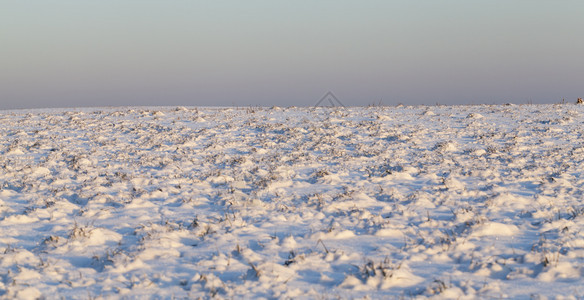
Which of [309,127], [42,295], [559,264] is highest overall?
[309,127]

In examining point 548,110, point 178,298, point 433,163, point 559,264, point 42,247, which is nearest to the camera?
point 178,298

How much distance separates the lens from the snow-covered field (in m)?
4.61

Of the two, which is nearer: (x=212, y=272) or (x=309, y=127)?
(x=212, y=272)

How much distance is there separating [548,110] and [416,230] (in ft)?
50.8

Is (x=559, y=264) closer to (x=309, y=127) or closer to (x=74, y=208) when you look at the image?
(x=74, y=208)

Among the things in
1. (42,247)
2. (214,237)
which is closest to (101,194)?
(42,247)

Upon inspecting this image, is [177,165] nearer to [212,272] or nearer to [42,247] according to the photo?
[42,247]

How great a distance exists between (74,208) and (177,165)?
320 centimetres

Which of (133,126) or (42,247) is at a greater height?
(133,126)

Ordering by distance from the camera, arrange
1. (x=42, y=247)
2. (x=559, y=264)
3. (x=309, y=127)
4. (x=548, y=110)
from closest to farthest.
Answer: (x=559, y=264) → (x=42, y=247) → (x=309, y=127) → (x=548, y=110)

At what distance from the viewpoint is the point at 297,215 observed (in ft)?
22.3

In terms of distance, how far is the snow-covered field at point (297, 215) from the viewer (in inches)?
182

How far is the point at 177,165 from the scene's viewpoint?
34.2 feet

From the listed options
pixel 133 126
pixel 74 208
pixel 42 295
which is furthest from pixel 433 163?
pixel 133 126
